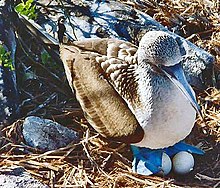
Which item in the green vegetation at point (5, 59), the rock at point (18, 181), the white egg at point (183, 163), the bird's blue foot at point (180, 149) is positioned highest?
the green vegetation at point (5, 59)

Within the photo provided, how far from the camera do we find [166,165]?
4.04m

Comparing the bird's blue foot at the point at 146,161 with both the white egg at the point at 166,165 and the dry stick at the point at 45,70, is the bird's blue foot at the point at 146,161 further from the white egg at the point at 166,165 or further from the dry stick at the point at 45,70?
the dry stick at the point at 45,70

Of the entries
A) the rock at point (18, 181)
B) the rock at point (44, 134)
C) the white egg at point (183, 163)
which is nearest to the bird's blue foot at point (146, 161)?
the white egg at point (183, 163)

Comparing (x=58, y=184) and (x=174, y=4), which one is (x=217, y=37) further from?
(x=58, y=184)

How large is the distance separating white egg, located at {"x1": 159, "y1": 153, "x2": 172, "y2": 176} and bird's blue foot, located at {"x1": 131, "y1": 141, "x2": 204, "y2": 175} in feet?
0.06

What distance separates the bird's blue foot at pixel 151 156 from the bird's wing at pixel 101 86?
192mm

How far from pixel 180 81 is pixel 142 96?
325 millimetres

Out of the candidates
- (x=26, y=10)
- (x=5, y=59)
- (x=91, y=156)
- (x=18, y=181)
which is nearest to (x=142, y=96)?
(x=91, y=156)

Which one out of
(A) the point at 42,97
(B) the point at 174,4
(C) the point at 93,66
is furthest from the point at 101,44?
(B) the point at 174,4

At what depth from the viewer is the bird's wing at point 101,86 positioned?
4023 mm

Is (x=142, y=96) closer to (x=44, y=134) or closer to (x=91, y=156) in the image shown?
(x=91, y=156)

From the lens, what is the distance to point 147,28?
16.6ft

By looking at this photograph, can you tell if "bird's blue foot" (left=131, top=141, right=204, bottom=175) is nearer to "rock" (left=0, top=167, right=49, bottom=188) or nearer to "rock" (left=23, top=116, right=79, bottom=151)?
"rock" (left=23, top=116, right=79, bottom=151)

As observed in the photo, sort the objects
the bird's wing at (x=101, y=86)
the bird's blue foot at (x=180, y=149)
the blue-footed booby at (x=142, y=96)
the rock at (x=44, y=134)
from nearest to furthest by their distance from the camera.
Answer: the blue-footed booby at (x=142, y=96) < the bird's wing at (x=101, y=86) < the bird's blue foot at (x=180, y=149) < the rock at (x=44, y=134)
